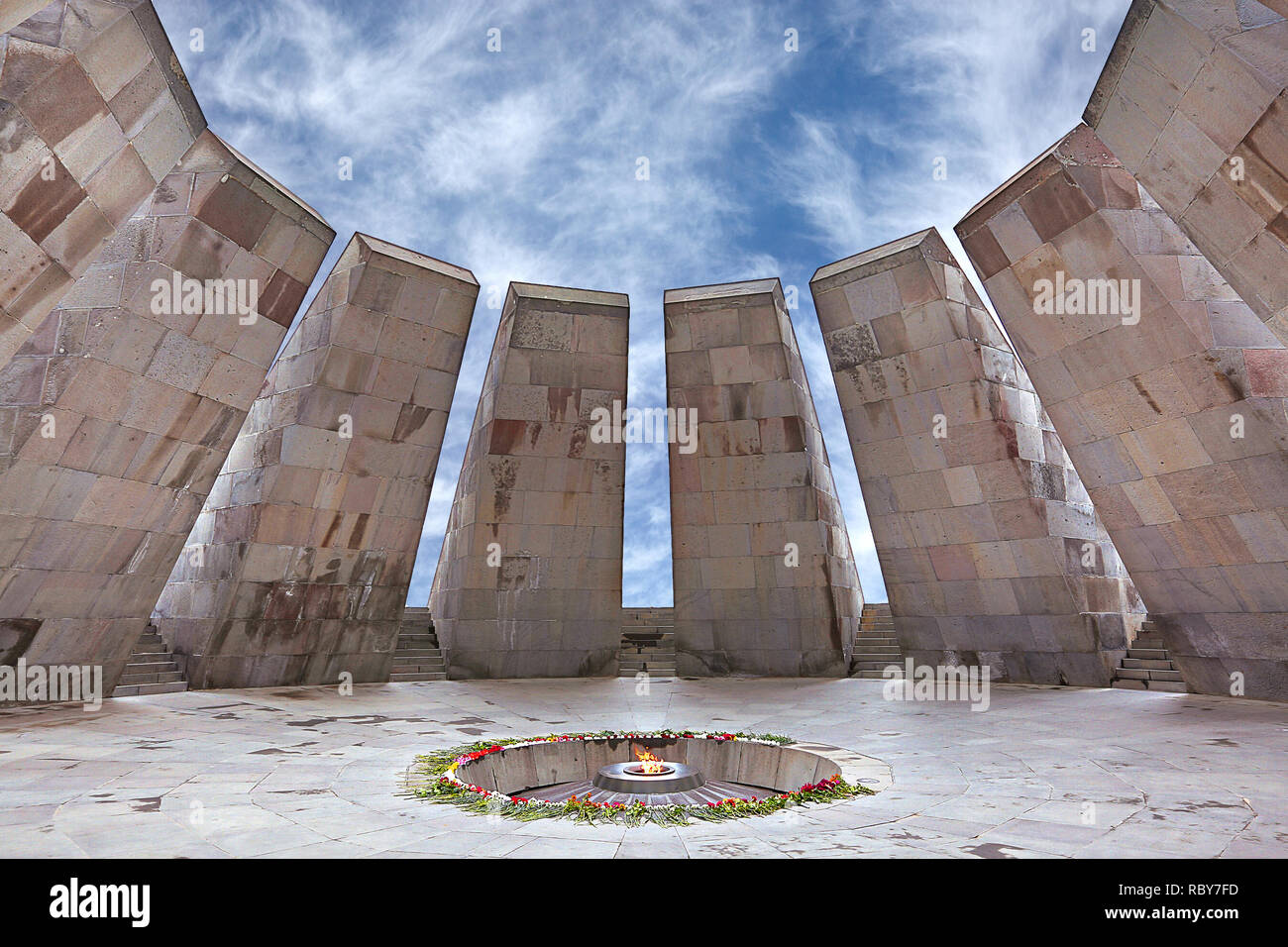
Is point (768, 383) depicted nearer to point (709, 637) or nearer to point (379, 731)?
point (709, 637)

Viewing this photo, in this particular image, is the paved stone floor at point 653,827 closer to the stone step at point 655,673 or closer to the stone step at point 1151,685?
the stone step at point 1151,685

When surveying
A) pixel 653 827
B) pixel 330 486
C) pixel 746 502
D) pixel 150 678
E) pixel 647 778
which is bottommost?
pixel 647 778

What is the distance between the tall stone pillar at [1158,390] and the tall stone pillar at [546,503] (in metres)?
8.06

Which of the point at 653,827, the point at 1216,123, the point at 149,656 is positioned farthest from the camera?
the point at 149,656

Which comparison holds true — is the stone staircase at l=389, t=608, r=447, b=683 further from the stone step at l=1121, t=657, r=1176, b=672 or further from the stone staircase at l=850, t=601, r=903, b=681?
the stone step at l=1121, t=657, r=1176, b=672

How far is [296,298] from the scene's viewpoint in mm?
12062

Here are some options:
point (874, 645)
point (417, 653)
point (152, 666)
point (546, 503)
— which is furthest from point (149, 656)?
point (874, 645)

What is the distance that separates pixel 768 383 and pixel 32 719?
13.8 meters

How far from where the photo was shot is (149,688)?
42.3 feet

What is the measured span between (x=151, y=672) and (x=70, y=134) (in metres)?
10.0

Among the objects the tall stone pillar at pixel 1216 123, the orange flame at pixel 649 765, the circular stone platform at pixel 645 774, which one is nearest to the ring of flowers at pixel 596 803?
the circular stone platform at pixel 645 774

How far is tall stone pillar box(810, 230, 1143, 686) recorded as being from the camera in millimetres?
14383

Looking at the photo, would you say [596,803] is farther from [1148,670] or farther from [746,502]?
[1148,670]

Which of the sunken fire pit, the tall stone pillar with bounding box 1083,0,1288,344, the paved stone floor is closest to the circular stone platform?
the sunken fire pit
